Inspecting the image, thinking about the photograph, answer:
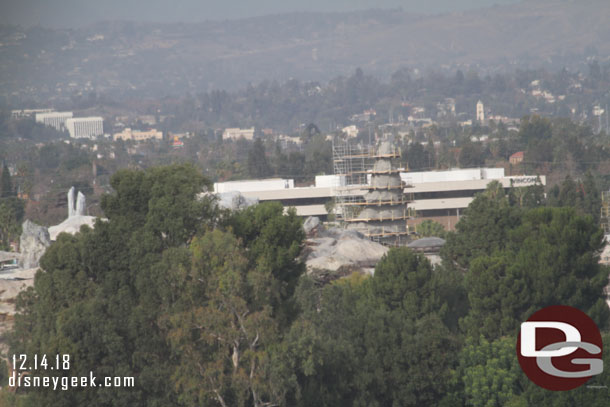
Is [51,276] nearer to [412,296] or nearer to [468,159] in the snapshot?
[412,296]

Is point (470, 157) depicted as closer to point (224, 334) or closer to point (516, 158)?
point (516, 158)

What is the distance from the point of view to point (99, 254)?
3238cm

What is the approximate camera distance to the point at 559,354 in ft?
101

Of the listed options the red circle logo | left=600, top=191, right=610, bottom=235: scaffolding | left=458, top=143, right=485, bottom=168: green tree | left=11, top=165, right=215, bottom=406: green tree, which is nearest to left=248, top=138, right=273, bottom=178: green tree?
left=458, top=143, right=485, bottom=168: green tree

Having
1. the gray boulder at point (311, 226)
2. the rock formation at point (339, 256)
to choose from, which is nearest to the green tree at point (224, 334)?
the rock formation at point (339, 256)

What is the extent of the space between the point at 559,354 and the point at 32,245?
29.4m

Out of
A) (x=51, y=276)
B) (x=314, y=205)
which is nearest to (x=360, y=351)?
(x=51, y=276)

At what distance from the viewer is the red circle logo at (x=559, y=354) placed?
31219 mm

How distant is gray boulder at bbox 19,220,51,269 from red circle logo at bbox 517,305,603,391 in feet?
83.0

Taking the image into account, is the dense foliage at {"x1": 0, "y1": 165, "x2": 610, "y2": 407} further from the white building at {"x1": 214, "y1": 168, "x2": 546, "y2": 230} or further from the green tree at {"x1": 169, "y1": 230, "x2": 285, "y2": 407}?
the white building at {"x1": 214, "y1": 168, "x2": 546, "y2": 230}

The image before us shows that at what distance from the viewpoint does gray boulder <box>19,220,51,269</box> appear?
5250 cm

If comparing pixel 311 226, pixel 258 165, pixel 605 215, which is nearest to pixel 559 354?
pixel 311 226

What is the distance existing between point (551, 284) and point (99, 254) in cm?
1450

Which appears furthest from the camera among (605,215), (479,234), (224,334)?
(605,215)
